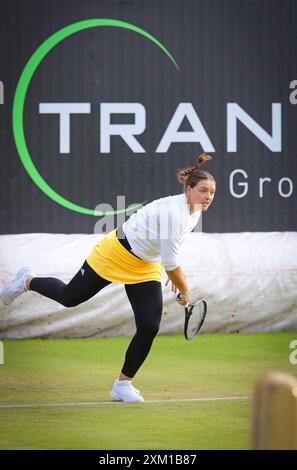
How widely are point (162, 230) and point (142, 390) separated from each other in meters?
1.41

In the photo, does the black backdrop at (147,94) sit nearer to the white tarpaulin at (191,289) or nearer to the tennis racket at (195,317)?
the white tarpaulin at (191,289)

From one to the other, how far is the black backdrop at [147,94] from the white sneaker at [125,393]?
5343 mm

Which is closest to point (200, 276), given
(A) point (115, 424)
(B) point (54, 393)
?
A: (B) point (54, 393)

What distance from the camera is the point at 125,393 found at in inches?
252

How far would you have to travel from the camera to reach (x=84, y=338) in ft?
32.9

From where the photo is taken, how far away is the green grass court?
5262 millimetres

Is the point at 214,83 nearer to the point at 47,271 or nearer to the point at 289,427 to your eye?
the point at 47,271

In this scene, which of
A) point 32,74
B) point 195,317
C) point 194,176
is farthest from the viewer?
point 32,74

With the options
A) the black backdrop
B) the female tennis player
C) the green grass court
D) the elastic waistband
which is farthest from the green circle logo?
the female tennis player

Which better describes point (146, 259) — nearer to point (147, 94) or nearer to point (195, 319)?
point (195, 319)

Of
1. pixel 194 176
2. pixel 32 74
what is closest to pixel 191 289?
pixel 32 74

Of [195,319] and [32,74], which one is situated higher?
[32,74]

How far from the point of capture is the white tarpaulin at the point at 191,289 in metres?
9.85

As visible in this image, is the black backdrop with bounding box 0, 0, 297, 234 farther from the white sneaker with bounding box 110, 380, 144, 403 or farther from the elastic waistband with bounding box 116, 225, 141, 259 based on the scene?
the white sneaker with bounding box 110, 380, 144, 403
